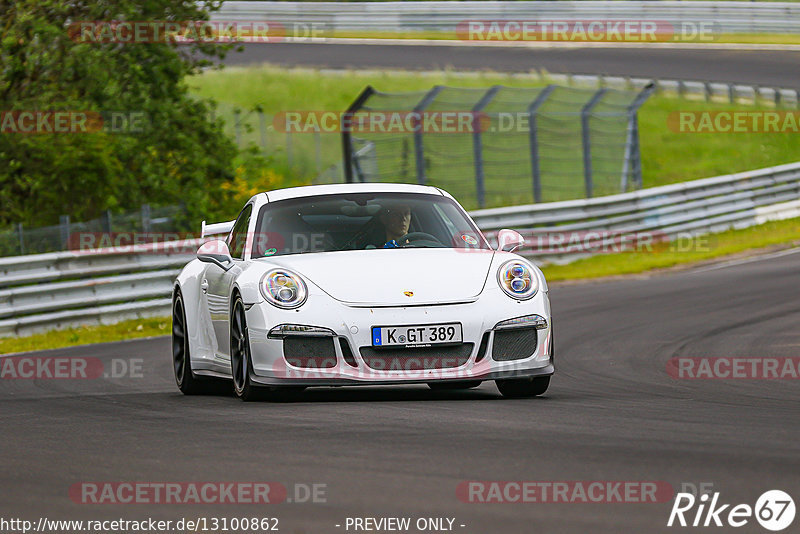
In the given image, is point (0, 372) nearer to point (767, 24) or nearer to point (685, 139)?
point (685, 139)

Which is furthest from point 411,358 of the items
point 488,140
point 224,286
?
point 488,140

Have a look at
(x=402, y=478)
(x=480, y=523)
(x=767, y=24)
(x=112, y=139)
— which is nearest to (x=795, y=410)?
(x=402, y=478)

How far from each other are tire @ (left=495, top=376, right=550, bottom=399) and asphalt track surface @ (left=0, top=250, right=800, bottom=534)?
0.08 m

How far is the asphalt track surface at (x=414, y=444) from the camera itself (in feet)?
16.6

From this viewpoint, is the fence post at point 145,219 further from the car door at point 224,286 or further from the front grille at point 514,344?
the front grille at point 514,344

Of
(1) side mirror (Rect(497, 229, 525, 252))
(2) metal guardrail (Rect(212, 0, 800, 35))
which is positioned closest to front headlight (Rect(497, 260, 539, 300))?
(1) side mirror (Rect(497, 229, 525, 252))

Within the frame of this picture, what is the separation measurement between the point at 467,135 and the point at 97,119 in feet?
38.5

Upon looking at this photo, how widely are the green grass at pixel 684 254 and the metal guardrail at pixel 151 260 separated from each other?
30 centimetres

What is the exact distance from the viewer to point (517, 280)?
8.57 meters

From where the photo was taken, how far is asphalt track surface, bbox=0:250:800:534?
5.07 metres

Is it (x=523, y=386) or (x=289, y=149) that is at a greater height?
(x=289, y=149)

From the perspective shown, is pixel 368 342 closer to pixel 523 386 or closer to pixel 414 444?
pixel 523 386

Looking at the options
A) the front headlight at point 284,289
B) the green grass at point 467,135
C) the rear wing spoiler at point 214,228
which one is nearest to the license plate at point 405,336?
the front headlight at point 284,289

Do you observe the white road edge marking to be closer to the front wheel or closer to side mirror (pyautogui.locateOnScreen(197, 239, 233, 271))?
side mirror (pyautogui.locateOnScreen(197, 239, 233, 271))
